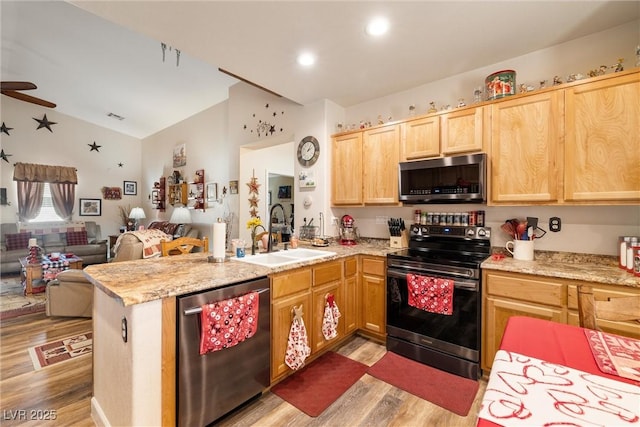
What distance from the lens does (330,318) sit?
242 cm

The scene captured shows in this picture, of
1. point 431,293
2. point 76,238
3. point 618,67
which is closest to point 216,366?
point 431,293

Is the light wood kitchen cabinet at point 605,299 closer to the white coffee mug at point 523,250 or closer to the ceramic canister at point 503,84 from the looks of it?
the white coffee mug at point 523,250

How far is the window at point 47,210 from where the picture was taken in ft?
21.0

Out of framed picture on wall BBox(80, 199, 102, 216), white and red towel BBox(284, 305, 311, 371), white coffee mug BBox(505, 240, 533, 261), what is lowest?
white and red towel BBox(284, 305, 311, 371)

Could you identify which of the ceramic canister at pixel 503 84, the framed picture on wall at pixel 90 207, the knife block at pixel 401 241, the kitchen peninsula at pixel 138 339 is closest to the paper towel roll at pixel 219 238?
the kitchen peninsula at pixel 138 339

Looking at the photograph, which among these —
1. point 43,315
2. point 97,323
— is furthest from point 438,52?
point 43,315

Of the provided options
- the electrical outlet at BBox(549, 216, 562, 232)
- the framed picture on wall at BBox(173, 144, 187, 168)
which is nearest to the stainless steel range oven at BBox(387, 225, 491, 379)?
the electrical outlet at BBox(549, 216, 562, 232)

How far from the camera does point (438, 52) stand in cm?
241

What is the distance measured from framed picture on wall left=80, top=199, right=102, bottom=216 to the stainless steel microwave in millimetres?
7959

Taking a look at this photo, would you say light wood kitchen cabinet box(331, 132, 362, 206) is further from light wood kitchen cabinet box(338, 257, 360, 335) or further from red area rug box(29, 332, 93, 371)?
red area rug box(29, 332, 93, 371)

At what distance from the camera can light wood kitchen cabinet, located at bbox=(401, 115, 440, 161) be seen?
2.64 m

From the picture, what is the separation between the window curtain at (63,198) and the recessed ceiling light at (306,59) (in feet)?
23.8

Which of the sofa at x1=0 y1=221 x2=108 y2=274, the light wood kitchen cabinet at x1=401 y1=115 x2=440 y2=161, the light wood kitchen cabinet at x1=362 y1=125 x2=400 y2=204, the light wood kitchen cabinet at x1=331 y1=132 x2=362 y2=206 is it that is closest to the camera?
the light wood kitchen cabinet at x1=401 y1=115 x2=440 y2=161

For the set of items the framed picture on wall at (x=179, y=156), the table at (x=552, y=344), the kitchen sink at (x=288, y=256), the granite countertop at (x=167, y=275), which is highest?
the framed picture on wall at (x=179, y=156)
